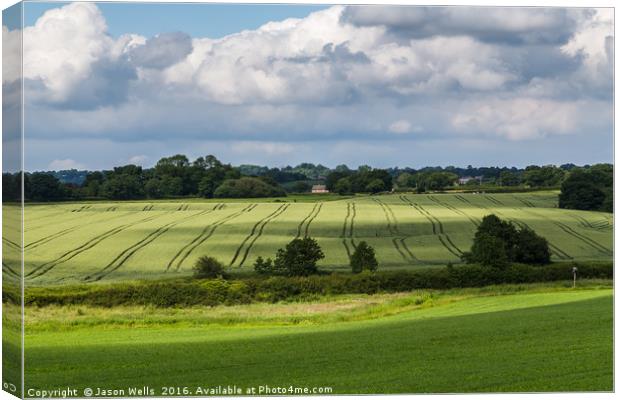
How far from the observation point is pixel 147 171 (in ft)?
69.3

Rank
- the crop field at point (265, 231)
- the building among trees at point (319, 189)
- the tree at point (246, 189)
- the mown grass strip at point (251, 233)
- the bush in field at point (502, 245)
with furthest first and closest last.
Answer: the building among trees at point (319, 189) → the bush in field at point (502, 245) → the tree at point (246, 189) → the mown grass strip at point (251, 233) → the crop field at point (265, 231)

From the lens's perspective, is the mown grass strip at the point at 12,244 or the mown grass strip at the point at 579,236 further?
the mown grass strip at the point at 579,236

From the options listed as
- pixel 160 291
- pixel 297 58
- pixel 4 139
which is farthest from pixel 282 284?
pixel 4 139

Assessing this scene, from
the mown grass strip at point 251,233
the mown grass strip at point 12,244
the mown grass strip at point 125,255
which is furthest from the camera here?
the mown grass strip at point 251,233

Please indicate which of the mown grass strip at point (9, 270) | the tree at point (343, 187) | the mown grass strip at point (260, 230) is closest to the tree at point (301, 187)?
the mown grass strip at point (260, 230)

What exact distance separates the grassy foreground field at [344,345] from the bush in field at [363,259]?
500 millimetres

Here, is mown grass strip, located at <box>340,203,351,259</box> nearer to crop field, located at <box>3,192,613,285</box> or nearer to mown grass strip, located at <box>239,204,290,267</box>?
crop field, located at <box>3,192,613,285</box>

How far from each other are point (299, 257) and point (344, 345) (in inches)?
64.7

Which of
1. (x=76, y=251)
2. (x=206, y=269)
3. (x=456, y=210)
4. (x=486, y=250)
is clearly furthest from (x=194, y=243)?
(x=486, y=250)

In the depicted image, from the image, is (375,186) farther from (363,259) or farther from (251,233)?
(251,233)

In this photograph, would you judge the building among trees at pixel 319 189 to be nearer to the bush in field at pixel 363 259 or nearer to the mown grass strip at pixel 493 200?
the bush in field at pixel 363 259

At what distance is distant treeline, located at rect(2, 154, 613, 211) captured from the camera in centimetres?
2109

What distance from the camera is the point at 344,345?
67.8 ft

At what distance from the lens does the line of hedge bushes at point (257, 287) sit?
68.9 feet
